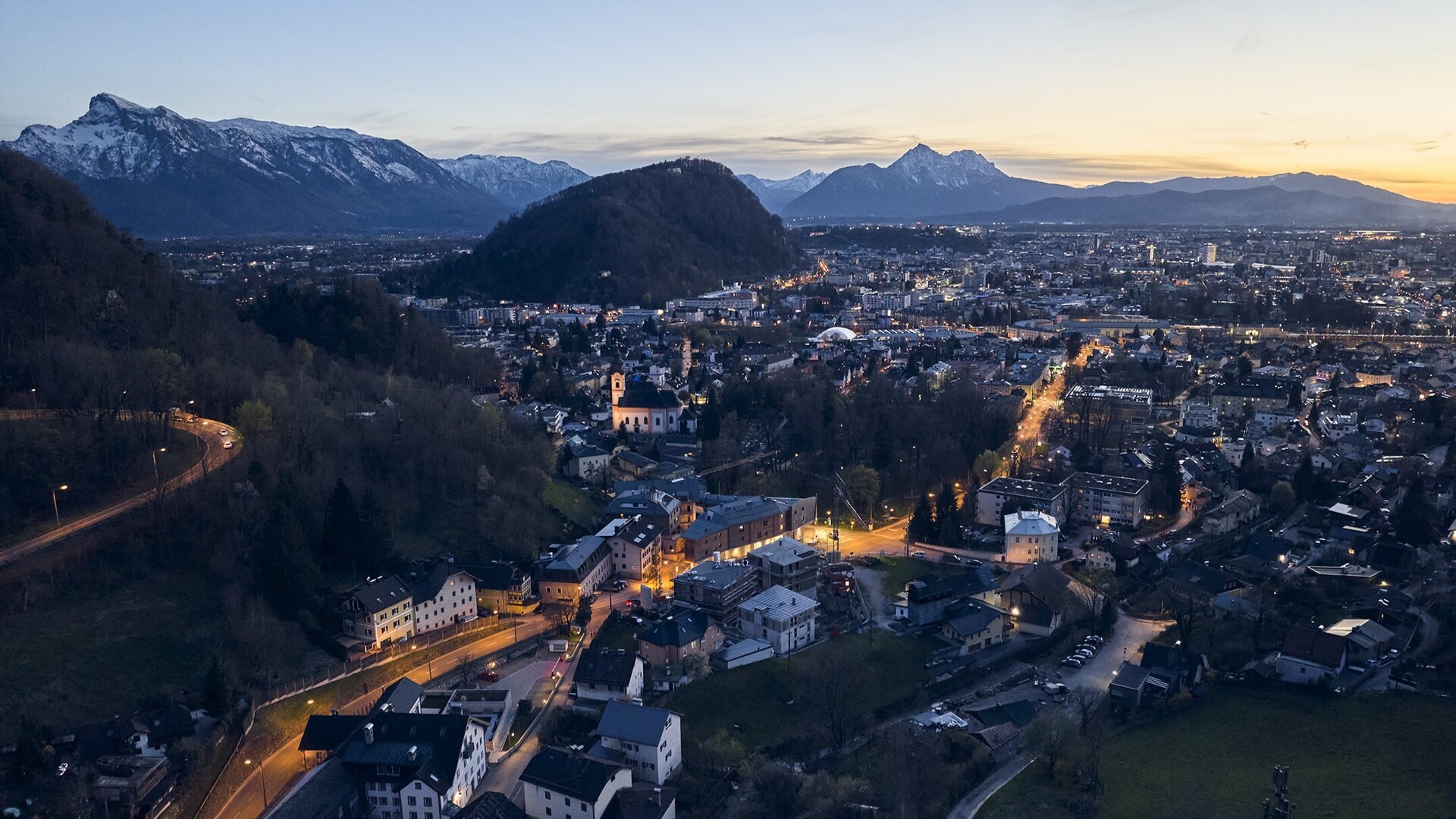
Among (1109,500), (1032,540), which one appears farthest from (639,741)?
(1109,500)

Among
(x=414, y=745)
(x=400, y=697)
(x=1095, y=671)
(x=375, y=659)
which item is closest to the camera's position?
(x=414, y=745)

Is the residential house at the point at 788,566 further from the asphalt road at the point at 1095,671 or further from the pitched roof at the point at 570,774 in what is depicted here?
the pitched roof at the point at 570,774

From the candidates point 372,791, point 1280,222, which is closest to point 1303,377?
point 372,791

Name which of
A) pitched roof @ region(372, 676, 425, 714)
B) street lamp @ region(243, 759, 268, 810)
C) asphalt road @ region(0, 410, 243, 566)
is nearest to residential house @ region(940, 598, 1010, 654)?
pitched roof @ region(372, 676, 425, 714)

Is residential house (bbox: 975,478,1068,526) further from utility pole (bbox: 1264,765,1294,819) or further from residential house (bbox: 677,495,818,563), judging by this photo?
utility pole (bbox: 1264,765,1294,819)

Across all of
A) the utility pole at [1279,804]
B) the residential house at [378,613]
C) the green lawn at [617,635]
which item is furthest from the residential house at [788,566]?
the utility pole at [1279,804]

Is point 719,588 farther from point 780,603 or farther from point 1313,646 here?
point 1313,646
